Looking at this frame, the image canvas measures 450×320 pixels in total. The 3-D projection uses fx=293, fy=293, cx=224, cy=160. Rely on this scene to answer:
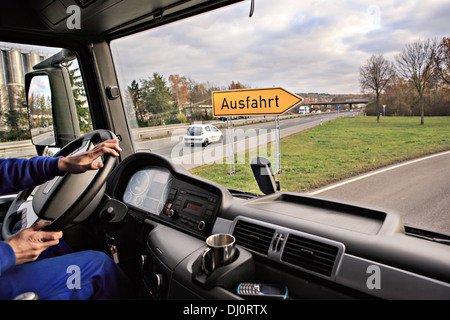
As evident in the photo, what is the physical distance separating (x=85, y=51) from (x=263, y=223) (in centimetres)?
246

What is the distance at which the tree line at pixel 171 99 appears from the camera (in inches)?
88.5

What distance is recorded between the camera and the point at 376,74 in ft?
4.96

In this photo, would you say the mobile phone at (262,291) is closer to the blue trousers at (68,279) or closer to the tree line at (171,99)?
the blue trousers at (68,279)

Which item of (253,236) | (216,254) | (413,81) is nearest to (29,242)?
(216,254)

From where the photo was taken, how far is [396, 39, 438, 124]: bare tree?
134cm

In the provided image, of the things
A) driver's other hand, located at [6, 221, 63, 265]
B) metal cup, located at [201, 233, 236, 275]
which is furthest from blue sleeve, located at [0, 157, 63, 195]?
metal cup, located at [201, 233, 236, 275]

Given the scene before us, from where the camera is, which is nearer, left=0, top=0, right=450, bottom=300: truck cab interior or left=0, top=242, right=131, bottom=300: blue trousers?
left=0, top=0, right=450, bottom=300: truck cab interior

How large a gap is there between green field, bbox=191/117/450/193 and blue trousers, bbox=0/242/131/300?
1.01 meters

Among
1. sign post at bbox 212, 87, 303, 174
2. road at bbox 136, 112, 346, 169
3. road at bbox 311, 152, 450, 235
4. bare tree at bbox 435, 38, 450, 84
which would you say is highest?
bare tree at bbox 435, 38, 450, 84

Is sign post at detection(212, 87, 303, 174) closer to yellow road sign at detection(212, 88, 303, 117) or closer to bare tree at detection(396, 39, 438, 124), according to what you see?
yellow road sign at detection(212, 88, 303, 117)

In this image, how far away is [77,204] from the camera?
1.49 m

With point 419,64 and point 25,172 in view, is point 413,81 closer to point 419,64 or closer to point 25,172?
point 419,64

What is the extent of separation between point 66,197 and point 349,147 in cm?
167
